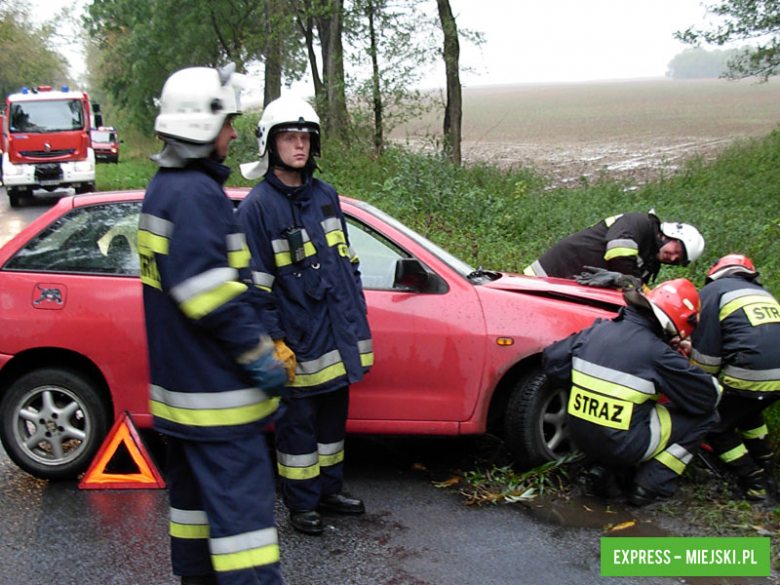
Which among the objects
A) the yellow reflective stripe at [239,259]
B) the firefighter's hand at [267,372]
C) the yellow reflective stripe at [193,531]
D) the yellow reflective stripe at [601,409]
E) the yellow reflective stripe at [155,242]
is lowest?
the yellow reflective stripe at [601,409]

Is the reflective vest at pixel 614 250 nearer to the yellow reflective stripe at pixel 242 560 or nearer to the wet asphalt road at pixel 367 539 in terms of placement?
the wet asphalt road at pixel 367 539

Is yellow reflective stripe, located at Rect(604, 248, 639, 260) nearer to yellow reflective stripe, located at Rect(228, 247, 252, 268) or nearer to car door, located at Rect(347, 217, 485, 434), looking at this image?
car door, located at Rect(347, 217, 485, 434)

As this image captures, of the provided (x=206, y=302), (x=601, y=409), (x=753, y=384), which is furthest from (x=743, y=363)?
(x=206, y=302)

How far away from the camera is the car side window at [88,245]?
4.62 metres

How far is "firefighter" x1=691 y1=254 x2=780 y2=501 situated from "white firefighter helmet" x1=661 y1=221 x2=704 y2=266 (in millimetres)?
954

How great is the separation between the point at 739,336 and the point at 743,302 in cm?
18

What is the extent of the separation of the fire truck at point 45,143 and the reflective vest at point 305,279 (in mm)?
18366

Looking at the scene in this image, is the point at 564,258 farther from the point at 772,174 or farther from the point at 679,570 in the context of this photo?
the point at 772,174

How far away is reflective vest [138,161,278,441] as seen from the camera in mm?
2596

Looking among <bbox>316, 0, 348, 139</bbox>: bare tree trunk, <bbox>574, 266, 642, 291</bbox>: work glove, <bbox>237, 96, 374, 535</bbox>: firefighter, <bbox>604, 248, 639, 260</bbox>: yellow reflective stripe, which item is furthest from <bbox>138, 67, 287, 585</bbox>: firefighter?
<bbox>316, 0, 348, 139</bbox>: bare tree trunk

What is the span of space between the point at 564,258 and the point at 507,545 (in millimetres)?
2834

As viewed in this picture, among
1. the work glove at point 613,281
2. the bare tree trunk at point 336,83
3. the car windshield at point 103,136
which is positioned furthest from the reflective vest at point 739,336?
the car windshield at point 103,136

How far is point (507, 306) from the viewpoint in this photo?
457cm

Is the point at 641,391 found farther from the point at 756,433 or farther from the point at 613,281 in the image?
the point at 613,281
